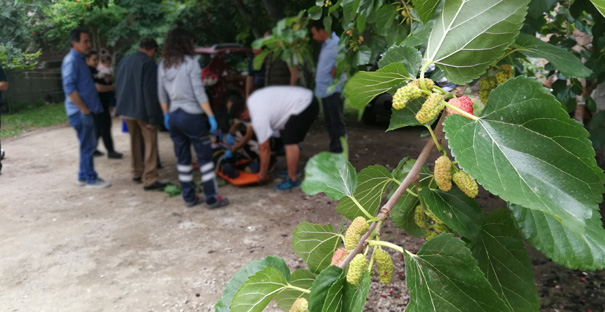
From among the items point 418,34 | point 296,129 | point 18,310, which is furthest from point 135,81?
point 418,34

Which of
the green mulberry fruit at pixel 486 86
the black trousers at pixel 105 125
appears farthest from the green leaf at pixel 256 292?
the black trousers at pixel 105 125

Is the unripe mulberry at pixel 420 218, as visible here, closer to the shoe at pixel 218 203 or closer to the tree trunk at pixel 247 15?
the shoe at pixel 218 203

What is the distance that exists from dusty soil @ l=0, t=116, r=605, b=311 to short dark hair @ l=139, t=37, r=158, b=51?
1.11 meters

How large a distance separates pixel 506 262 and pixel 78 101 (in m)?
4.56

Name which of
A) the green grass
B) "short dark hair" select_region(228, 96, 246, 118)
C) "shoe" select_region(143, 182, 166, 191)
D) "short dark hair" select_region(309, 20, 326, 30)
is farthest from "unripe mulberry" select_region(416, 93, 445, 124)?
"short dark hair" select_region(228, 96, 246, 118)

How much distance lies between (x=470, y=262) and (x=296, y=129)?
13.7 ft

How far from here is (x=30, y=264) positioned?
299cm

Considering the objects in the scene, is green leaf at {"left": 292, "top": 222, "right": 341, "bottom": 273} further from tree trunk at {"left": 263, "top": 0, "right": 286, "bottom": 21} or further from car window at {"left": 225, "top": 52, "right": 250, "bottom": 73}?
car window at {"left": 225, "top": 52, "right": 250, "bottom": 73}

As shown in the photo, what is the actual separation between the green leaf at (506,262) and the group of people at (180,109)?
3145 millimetres

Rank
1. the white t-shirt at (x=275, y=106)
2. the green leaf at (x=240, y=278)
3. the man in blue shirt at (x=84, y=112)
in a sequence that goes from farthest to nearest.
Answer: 1. the white t-shirt at (x=275, y=106)
2. the man in blue shirt at (x=84, y=112)
3. the green leaf at (x=240, y=278)

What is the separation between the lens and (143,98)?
4.81m

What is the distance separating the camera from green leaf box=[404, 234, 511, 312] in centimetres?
63

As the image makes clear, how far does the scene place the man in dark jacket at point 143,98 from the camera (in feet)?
15.4

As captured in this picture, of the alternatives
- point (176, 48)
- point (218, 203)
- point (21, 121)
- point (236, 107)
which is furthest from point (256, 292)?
point (236, 107)
